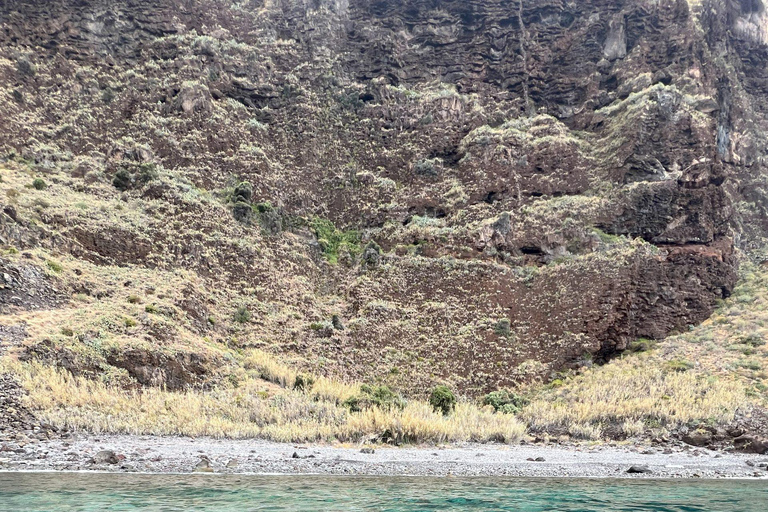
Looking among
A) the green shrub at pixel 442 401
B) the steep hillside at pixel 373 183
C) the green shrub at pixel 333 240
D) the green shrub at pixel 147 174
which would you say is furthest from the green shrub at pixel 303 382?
the green shrub at pixel 147 174

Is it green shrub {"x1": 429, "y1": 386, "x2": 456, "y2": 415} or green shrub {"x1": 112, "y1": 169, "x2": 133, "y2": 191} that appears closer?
green shrub {"x1": 429, "y1": 386, "x2": 456, "y2": 415}

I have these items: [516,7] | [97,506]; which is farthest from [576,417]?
[516,7]

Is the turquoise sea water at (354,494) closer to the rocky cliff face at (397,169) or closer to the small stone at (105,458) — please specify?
the small stone at (105,458)

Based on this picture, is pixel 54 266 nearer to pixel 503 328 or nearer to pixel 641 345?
pixel 503 328

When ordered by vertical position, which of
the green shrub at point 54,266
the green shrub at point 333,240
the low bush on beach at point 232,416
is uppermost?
the green shrub at point 333,240

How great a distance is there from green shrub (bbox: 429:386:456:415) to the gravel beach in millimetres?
6906

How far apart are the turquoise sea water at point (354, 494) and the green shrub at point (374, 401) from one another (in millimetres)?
10327

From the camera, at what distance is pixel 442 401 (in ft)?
99.8

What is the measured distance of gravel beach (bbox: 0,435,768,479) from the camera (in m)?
16.8

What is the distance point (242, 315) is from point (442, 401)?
1521 cm

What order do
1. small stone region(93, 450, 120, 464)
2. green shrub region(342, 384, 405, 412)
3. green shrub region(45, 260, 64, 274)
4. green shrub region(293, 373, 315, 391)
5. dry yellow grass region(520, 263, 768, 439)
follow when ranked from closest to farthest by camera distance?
small stone region(93, 450, 120, 464) → dry yellow grass region(520, 263, 768, 439) → green shrub region(342, 384, 405, 412) → green shrub region(45, 260, 64, 274) → green shrub region(293, 373, 315, 391)

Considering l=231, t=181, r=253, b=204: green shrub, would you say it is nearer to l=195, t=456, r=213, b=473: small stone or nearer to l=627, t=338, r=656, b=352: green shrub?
l=195, t=456, r=213, b=473: small stone

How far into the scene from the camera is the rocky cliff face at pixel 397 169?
37188 millimetres

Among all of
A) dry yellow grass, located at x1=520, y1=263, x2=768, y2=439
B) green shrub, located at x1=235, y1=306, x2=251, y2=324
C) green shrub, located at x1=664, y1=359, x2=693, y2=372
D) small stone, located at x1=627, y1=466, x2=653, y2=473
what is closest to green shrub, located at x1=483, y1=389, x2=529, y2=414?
dry yellow grass, located at x1=520, y1=263, x2=768, y2=439
